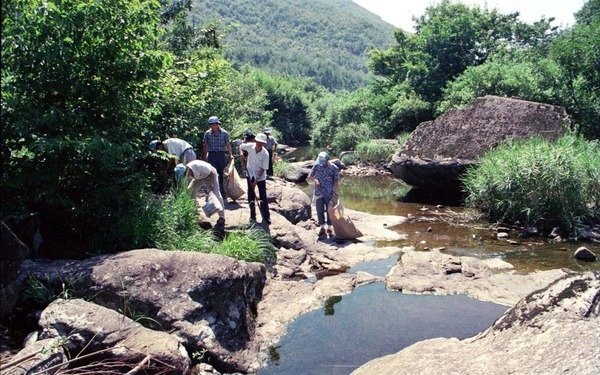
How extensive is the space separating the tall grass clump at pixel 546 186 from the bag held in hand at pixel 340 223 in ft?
12.3

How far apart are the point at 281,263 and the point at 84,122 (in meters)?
3.93

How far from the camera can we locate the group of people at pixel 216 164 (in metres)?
8.66

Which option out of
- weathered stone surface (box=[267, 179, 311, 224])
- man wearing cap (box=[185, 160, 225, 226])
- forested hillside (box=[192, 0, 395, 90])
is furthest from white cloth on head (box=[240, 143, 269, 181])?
forested hillside (box=[192, 0, 395, 90])

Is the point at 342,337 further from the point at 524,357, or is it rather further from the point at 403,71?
the point at 403,71

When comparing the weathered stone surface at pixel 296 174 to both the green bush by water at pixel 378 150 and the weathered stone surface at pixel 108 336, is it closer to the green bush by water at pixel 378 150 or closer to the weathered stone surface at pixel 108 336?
the green bush by water at pixel 378 150

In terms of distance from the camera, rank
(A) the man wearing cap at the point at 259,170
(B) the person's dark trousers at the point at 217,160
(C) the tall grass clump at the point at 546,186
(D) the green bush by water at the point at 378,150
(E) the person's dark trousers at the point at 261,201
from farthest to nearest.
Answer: (D) the green bush by water at the point at 378,150, (C) the tall grass clump at the point at 546,186, (B) the person's dark trousers at the point at 217,160, (E) the person's dark trousers at the point at 261,201, (A) the man wearing cap at the point at 259,170

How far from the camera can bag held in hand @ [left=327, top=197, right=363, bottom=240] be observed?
10.6m

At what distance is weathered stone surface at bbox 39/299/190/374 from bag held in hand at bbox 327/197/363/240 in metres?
5.84

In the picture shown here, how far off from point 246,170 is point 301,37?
16230cm

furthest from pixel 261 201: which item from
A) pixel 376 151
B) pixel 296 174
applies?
pixel 376 151

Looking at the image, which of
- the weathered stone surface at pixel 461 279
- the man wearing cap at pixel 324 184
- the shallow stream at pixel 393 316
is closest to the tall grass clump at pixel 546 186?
the shallow stream at pixel 393 316

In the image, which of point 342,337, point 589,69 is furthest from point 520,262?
point 589,69

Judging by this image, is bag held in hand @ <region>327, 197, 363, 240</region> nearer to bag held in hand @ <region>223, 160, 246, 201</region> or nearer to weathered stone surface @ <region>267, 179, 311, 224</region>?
weathered stone surface @ <region>267, 179, 311, 224</region>

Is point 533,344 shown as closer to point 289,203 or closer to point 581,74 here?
point 289,203
